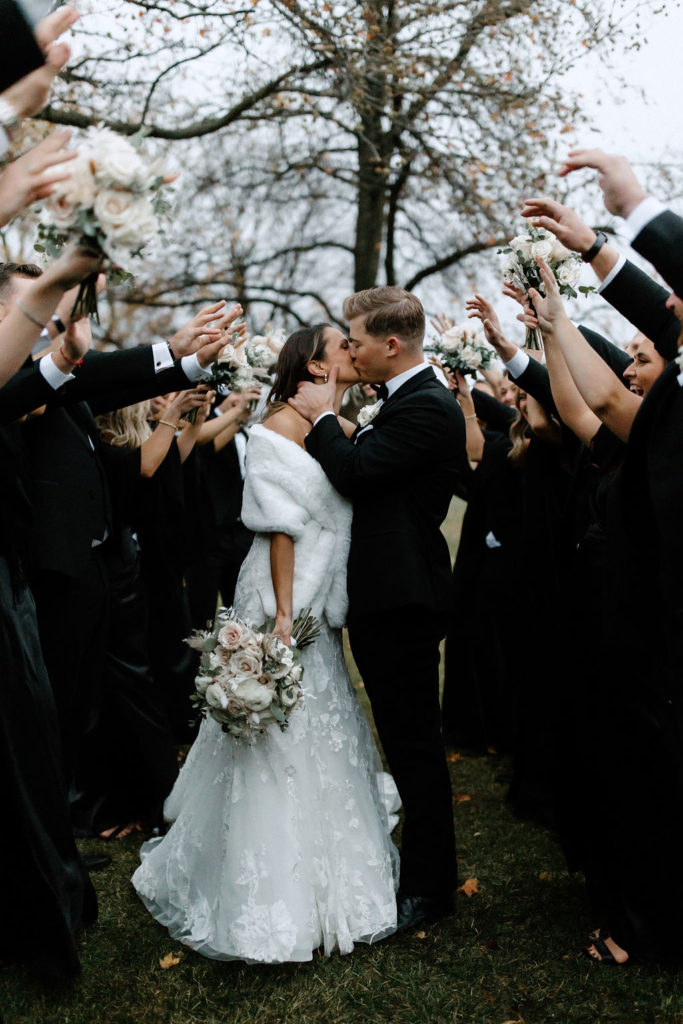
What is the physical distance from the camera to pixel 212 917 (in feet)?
12.2

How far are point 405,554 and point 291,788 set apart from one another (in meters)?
1.09

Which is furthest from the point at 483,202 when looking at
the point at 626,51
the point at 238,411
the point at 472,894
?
the point at 472,894

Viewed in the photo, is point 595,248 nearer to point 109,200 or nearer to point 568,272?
point 568,272

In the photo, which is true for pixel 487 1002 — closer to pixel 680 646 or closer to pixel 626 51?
pixel 680 646

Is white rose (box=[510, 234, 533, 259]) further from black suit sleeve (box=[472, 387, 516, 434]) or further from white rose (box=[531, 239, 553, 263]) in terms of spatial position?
black suit sleeve (box=[472, 387, 516, 434])

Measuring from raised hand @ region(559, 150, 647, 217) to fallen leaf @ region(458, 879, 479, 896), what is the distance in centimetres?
316

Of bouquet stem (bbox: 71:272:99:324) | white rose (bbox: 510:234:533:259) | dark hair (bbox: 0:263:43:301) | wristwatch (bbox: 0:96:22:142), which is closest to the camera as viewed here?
bouquet stem (bbox: 71:272:99:324)

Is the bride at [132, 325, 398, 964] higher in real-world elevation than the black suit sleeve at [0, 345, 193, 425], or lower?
lower

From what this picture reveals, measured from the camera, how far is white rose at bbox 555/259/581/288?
14.2 feet

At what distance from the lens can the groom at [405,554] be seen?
377 cm

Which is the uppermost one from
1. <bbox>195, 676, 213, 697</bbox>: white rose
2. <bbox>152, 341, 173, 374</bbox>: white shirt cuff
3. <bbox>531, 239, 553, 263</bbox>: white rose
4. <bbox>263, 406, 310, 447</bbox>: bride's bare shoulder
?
<bbox>152, 341, 173, 374</bbox>: white shirt cuff

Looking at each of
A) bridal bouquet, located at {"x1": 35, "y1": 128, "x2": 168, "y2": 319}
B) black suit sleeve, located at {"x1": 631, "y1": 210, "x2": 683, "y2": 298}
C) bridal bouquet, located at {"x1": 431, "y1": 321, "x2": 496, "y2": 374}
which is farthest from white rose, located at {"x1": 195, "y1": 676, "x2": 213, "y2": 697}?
bridal bouquet, located at {"x1": 431, "y1": 321, "x2": 496, "y2": 374}

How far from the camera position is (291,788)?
3748mm

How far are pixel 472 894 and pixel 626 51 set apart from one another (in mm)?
9125
